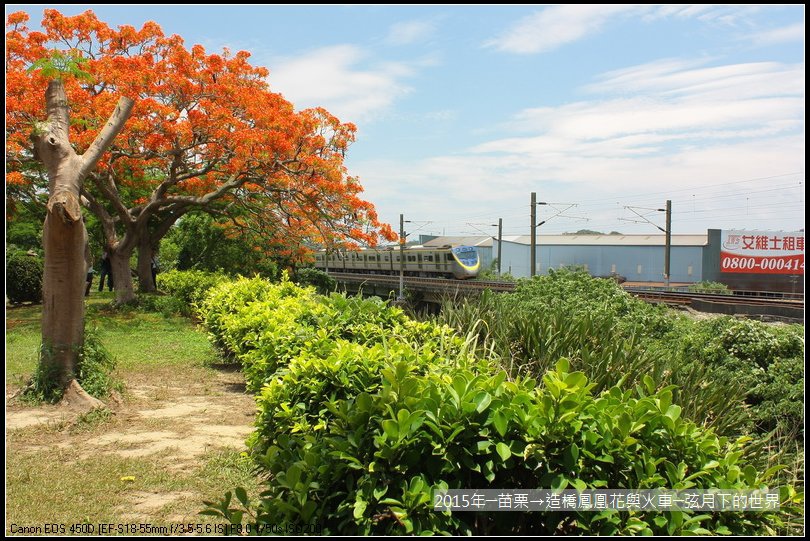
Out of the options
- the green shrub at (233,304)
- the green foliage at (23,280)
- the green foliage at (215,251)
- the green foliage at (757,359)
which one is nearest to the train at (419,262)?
the green foliage at (215,251)

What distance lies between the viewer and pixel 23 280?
66.2ft

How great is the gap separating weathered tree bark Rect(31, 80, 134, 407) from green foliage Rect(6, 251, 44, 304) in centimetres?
1419

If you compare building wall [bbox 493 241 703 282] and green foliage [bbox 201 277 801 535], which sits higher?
building wall [bbox 493 241 703 282]

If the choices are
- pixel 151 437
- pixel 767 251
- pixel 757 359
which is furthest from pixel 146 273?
pixel 767 251

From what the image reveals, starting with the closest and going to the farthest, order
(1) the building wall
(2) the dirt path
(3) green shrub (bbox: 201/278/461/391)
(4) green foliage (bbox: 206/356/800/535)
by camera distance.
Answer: (4) green foliage (bbox: 206/356/800/535)
(2) the dirt path
(3) green shrub (bbox: 201/278/461/391)
(1) the building wall

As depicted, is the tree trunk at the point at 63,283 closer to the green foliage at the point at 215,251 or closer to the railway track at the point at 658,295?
the railway track at the point at 658,295

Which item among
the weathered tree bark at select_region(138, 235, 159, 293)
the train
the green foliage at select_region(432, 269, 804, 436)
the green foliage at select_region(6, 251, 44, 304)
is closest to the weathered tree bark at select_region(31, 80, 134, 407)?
the green foliage at select_region(432, 269, 804, 436)

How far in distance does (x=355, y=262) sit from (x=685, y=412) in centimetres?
4650

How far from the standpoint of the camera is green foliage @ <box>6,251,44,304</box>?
20.0 m

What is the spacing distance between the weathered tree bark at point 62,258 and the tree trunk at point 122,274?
11.5 metres

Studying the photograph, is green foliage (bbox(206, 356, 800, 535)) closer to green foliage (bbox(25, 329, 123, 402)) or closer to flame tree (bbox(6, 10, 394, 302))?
green foliage (bbox(25, 329, 123, 402))

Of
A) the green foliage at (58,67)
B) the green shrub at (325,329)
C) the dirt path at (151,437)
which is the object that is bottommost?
the dirt path at (151,437)

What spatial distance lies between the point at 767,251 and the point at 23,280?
4248 cm

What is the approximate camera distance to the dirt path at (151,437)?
4.66 metres
